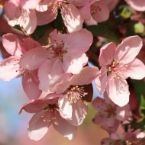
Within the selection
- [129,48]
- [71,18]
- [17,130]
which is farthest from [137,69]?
[17,130]

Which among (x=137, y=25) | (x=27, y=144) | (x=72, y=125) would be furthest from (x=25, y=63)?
(x=27, y=144)

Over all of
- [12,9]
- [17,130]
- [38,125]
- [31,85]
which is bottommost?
[17,130]

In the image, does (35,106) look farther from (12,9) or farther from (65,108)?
(12,9)

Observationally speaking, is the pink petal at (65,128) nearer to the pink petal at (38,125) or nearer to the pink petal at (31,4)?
the pink petal at (38,125)

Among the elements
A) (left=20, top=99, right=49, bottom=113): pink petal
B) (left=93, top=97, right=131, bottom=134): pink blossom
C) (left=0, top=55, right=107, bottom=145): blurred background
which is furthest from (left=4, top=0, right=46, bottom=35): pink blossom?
(left=0, top=55, right=107, bottom=145): blurred background

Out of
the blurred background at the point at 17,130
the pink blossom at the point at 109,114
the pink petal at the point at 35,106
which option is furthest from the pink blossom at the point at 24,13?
the blurred background at the point at 17,130

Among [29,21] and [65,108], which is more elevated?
[29,21]

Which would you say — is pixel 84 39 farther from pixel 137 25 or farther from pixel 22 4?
pixel 137 25
